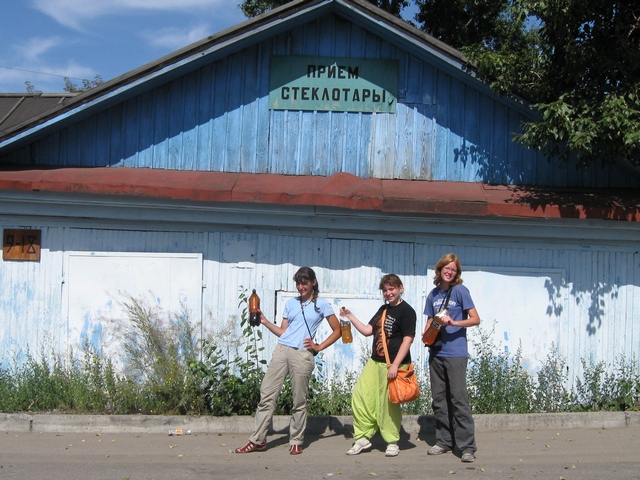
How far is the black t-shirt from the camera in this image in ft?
20.8

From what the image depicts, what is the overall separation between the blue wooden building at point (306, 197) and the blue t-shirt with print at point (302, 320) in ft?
5.24

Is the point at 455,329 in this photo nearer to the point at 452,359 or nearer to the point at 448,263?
the point at 452,359

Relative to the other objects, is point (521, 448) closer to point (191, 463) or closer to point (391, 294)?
point (391, 294)

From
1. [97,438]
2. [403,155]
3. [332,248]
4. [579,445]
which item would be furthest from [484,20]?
[97,438]

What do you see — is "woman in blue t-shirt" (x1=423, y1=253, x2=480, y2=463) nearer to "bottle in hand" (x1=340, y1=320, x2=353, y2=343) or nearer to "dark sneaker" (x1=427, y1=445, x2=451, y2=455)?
"dark sneaker" (x1=427, y1=445, x2=451, y2=455)

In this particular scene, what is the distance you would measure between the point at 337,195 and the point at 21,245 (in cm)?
382

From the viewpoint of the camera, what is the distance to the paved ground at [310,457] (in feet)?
19.9

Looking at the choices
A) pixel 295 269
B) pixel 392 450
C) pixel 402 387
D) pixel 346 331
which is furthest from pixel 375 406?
pixel 295 269

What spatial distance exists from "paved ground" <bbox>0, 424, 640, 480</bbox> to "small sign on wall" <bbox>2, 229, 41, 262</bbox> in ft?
6.78

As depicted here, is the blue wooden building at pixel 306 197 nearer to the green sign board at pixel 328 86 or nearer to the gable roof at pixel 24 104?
the green sign board at pixel 328 86

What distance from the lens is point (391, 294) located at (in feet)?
20.9

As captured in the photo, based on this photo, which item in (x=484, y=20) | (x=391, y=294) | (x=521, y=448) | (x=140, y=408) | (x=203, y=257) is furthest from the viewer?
(x=484, y=20)

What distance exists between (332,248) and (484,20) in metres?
10.9

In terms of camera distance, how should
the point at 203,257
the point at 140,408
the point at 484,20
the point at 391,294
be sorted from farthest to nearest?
1. the point at 484,20
2. the point at 203,257
3. the point at 140,408
4. the point at 391,294
